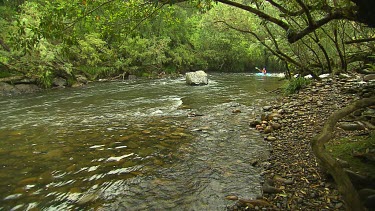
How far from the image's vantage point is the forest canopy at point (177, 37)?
4.83 meters

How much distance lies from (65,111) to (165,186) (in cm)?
861

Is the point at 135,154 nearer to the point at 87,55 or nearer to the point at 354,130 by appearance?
the point at 354,130

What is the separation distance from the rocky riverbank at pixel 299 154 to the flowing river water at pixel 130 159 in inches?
12.4

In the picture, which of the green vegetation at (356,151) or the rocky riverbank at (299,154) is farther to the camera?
the green vegetation at (356,151)

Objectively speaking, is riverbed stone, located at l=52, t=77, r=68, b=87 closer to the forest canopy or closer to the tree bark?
the forest canopy

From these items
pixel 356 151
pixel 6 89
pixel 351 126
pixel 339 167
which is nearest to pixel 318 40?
pixel 351 126

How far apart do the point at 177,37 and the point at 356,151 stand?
114 feet

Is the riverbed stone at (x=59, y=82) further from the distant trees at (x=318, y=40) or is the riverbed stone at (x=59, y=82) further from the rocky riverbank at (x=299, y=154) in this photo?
the rocky riverbank at (x=299, y=154)

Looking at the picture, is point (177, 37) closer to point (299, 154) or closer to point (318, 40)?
point (318, 40)

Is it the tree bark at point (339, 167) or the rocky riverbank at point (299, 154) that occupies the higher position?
the tree bark at point (339, 167)

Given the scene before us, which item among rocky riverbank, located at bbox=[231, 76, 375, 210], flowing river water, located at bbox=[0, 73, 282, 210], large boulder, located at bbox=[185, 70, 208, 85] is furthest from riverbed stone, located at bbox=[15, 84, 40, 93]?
rocky riverbank, located at bbox=[231, 76, 375, 210]

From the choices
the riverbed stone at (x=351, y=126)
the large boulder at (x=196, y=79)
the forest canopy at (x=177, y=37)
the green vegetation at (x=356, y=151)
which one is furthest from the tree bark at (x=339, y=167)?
the large boulder at (x=196, y=79)

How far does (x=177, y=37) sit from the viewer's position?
37500mm

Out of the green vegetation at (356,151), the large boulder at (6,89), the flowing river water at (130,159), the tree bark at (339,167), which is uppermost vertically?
the tree bark at (339,167)
